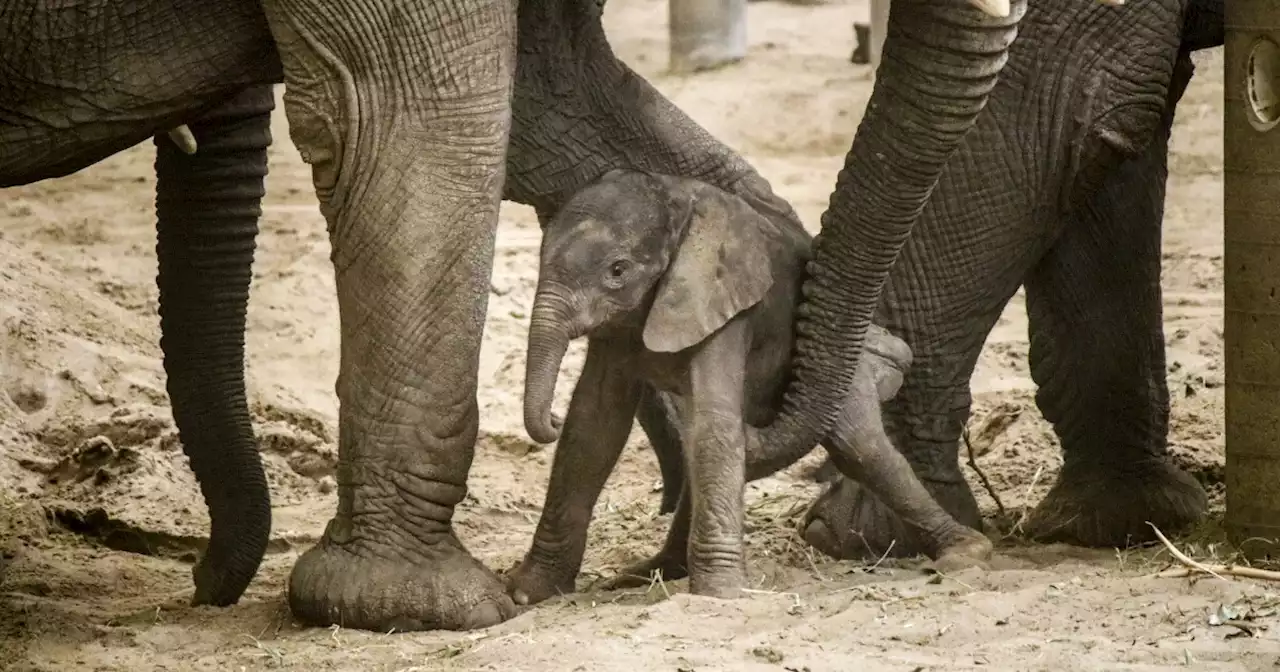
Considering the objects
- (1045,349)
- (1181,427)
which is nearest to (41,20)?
(1045,349)

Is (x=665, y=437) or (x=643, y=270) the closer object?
(x=643, y=270)

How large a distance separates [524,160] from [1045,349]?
5.26 feet

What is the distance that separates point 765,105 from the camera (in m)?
12.5

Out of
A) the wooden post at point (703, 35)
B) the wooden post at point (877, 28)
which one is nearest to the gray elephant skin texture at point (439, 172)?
the wooden post at point (877, 28)

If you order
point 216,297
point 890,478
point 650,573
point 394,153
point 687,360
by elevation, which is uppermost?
point 394,153

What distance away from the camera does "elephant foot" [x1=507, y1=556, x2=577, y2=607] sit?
5.21 metres

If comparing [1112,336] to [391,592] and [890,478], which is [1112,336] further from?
[391,592]

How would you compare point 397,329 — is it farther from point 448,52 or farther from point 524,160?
point 524,160

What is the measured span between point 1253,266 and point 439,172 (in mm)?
1945

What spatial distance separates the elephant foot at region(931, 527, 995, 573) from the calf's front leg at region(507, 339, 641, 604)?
0.79 meters

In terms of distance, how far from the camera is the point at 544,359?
4.79m

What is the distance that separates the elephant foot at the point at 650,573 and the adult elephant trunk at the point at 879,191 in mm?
387

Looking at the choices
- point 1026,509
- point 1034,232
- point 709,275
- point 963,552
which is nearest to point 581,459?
point 709,275

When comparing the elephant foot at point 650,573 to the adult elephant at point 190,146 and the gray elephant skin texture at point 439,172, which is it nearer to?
the gray elephant skin texture at point 439,172
